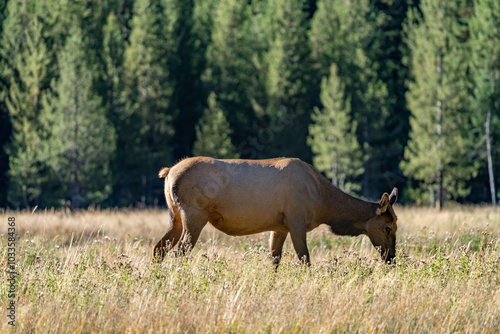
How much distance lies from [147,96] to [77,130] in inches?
307

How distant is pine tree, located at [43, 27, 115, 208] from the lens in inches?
1111

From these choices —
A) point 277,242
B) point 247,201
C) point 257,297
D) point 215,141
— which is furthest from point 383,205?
point 215,141

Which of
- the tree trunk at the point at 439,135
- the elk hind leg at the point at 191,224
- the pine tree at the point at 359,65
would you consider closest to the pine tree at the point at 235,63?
the pine tree at the point at 359,65

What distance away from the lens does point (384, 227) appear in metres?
8.93

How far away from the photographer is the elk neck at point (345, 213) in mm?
9102

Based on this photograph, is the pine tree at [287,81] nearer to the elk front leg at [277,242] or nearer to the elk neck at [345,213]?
the elk neck at [345,213]

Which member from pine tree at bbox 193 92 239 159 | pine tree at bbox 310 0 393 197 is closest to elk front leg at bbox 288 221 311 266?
pine tree at bbox 193 92 239 159

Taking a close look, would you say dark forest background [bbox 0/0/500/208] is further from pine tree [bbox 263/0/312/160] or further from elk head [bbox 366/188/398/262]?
elk head [bbox 366/188/398/262]

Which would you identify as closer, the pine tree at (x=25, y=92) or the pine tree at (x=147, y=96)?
the pine tree at (x=25, y=92)

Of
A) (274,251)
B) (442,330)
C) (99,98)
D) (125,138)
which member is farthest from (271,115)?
(442,330)

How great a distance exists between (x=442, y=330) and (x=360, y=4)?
35.1 m

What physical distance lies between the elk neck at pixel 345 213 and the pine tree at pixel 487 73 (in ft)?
80.2

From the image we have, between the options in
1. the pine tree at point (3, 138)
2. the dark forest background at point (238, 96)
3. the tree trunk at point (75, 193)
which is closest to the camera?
the tree trunk at point (75, 193)

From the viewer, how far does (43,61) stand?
101 feet
